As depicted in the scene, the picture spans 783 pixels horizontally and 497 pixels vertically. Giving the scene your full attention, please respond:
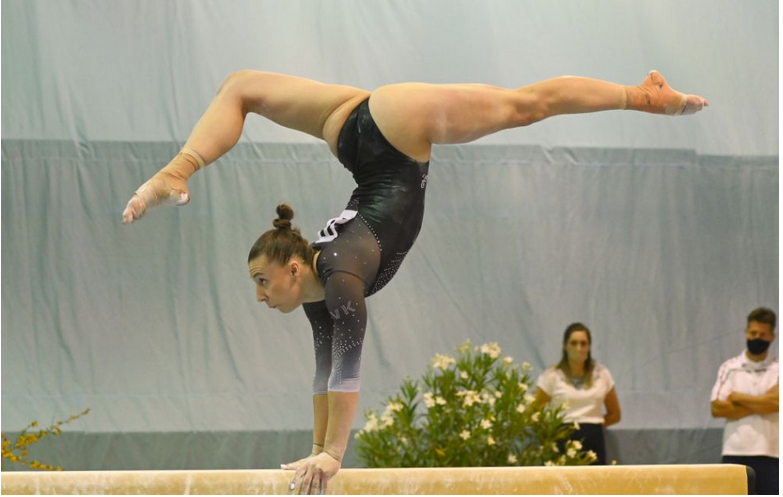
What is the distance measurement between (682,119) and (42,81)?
11.1 ft

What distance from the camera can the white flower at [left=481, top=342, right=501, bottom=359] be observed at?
519 centimetres

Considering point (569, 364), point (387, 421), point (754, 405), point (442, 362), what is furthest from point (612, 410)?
point (387, 421)

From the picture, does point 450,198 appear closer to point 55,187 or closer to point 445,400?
point 445,400

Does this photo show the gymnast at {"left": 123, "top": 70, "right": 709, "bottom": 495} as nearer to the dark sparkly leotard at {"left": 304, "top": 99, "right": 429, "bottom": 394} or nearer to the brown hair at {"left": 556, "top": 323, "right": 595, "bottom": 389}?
the dark sparkly leotard at {"left": 304, "top": 99, "right": 429, "bottom": 394}

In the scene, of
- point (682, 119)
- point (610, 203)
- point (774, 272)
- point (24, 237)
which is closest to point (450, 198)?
point (610, 203)

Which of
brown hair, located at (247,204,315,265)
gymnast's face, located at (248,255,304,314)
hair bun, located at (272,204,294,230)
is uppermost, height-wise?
hair bun, located at (272,204,294,230)

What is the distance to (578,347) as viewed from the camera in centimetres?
531

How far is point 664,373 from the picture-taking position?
219 inches

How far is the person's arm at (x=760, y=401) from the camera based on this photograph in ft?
16.7

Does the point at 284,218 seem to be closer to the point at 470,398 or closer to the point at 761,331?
the point at 470,398

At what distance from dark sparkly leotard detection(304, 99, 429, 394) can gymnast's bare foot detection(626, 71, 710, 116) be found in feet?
2.30

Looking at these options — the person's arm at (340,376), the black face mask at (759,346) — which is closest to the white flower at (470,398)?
the black face mask at (759,346)

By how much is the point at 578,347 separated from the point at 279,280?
2.64m

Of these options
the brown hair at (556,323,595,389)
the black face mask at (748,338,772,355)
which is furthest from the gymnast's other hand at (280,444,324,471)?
the black face mask at (748,338,772,355)
